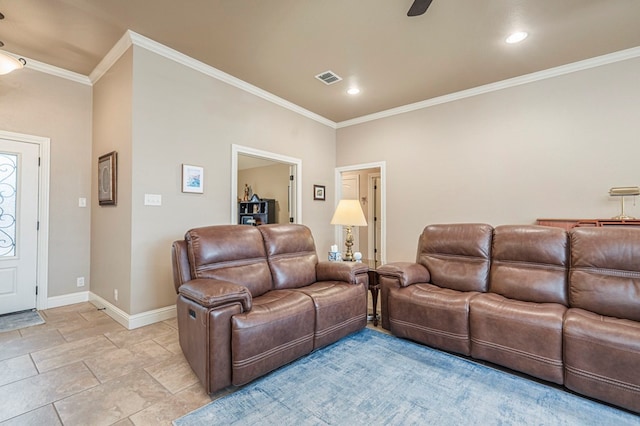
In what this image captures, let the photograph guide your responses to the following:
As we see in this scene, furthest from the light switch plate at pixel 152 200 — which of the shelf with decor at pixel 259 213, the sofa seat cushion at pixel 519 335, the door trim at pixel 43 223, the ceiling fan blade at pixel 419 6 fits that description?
the shelf with decor at pixel 259 213

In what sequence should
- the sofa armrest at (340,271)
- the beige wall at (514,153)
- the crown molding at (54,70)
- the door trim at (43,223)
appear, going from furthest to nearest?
the door trim at (43,223), the crown molding at (54,70), the beige wall at (514,153), the sofa armrest at (340,271)

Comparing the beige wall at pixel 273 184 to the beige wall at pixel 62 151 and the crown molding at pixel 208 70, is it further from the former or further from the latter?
the beige wall at pixel 62 151

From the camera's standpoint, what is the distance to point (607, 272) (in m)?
2.18

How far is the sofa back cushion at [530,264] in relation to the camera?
237 cm

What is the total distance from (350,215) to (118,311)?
2.79 m

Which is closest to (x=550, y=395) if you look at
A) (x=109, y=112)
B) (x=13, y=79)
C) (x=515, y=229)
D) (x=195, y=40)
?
(x=515, y=229)

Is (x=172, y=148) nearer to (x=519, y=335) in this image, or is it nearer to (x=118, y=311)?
(x=118, y=311)

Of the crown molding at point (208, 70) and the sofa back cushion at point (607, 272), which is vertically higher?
the crown molding at point (208, 70)

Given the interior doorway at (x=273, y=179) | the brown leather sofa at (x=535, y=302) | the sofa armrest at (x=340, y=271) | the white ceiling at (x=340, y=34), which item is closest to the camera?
the brown leather sofa at (x=535, y=302)

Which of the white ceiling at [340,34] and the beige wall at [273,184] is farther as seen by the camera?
the beige wall at [273,184]

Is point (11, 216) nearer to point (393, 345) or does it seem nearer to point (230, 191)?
point (230, 191)

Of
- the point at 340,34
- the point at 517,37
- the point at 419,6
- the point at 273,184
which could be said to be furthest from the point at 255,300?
the point at 273,184

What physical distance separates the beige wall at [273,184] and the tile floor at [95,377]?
432 centimetres

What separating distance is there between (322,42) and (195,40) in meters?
1.31
